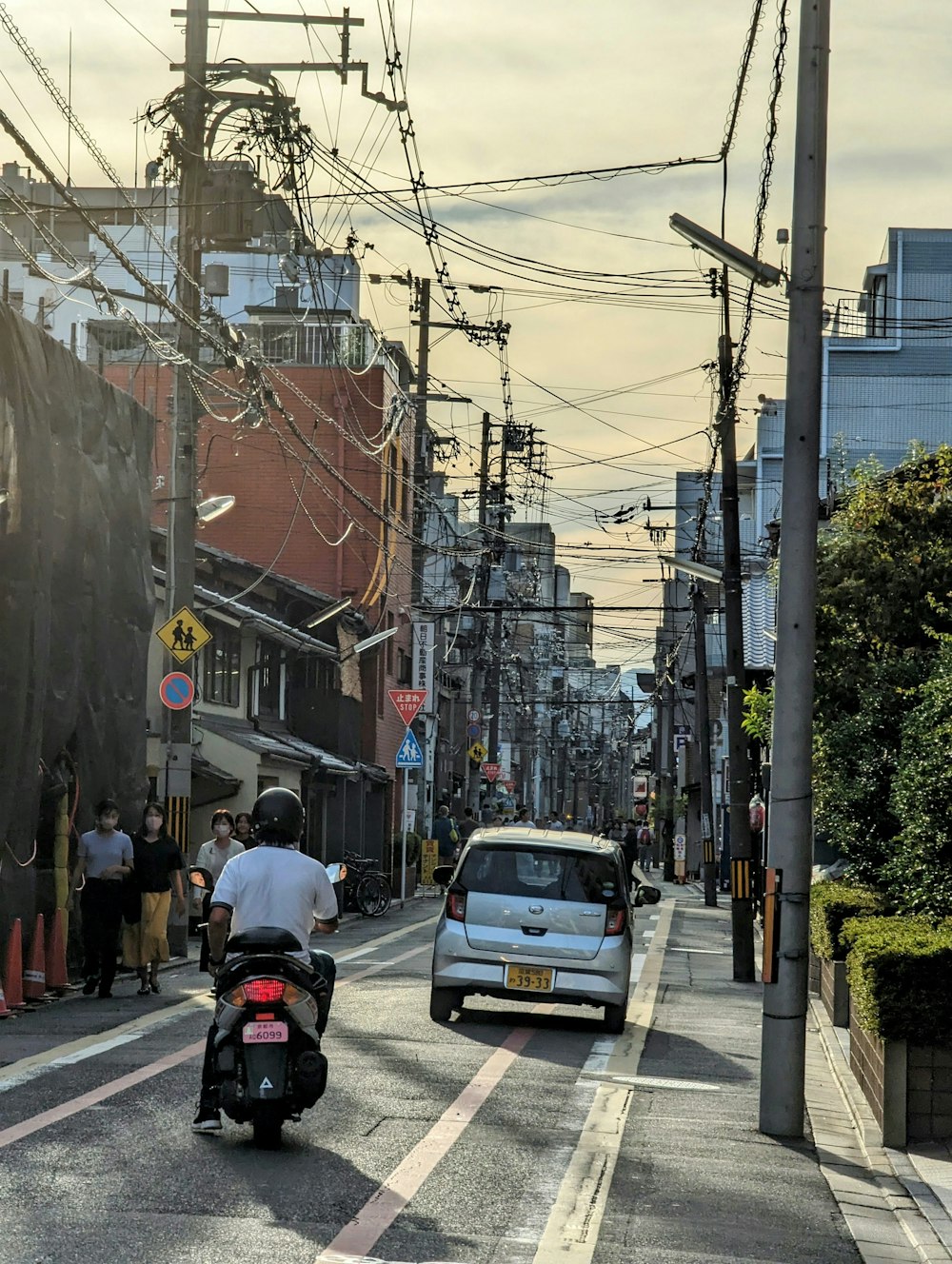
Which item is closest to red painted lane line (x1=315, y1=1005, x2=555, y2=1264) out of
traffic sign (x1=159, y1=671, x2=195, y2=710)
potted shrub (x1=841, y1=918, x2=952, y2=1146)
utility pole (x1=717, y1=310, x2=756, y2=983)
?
potted shrub (x1=841, y1=918, x2=952, y2=1146)

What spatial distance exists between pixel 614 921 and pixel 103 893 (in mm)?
5359

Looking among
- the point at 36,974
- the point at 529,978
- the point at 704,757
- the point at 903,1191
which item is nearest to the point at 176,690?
the point at 36,974

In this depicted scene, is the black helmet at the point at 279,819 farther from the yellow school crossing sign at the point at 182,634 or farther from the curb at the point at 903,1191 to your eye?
the yellow school crossing sign at the point at 182,634

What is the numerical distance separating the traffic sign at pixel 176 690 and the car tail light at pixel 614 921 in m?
8.56

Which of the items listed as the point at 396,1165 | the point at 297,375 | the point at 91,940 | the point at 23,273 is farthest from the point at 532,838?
the point at 23,273

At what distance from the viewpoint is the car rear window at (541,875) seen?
15547mm

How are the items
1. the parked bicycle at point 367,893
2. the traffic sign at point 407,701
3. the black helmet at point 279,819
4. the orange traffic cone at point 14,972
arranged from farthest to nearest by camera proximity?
the traffic sign at point 407,701 → the parked bicycle at point 367,893 → the orange traffic cone at point 14,972 → the black helmet at point 279,819

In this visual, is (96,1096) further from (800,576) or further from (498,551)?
(498,551)

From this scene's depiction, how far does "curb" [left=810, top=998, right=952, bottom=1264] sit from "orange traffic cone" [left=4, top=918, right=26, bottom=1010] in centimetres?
766

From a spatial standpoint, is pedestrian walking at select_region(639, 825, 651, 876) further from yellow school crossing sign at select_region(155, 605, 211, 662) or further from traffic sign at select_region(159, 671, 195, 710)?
yellow school crossing sign at select_region(155, 605, 211, 662)

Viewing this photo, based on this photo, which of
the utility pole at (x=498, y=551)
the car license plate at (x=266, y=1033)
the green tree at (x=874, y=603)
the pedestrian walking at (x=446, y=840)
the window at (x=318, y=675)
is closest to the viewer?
the car license plate at (x=266, y=1033)

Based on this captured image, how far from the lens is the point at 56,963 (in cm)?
1723

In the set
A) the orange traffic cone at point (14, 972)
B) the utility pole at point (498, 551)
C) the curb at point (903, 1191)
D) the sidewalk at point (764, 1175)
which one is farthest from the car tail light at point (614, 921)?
the utility pole at point (498, 551)

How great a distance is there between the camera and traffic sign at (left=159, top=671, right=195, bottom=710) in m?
22.2
